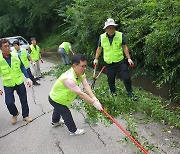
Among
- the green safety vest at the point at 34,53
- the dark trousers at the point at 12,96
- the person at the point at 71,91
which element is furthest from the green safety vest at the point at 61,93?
the green safety vest at the point at 34,53

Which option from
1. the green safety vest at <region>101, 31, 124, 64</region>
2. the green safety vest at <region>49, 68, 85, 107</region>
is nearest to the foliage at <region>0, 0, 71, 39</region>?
the green safety vest at <region>101, 31, 124, 64</region>

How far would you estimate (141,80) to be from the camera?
29.9 feet

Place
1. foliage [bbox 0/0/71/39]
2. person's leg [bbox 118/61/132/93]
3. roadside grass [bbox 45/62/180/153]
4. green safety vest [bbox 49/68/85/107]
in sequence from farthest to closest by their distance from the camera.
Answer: foliage [bbox 0/0/71/39]
person's leg [bbox 118/61/132/93]
roadside grass [bbox 45/62/180/153]
green safety vest [bbox 49/68/85/107]

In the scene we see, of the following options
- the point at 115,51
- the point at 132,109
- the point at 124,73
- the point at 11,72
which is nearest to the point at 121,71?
the point at 124,73

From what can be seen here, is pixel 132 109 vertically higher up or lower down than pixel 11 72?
lower down

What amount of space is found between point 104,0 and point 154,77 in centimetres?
322

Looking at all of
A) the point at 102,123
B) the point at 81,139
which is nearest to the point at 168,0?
the point at 102,123

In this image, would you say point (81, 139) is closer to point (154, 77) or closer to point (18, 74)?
point (18, 74)

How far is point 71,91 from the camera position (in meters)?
4.82

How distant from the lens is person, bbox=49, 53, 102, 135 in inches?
178

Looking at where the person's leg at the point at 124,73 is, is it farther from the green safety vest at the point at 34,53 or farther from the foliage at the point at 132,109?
the green safety vest at the point at 34,53

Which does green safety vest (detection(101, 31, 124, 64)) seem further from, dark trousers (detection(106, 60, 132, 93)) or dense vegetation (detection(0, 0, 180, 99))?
dense vegetation (detection(0, 0, 180, 99))

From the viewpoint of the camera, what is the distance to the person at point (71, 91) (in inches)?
178

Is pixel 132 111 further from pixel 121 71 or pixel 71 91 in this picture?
pixel 71 91
